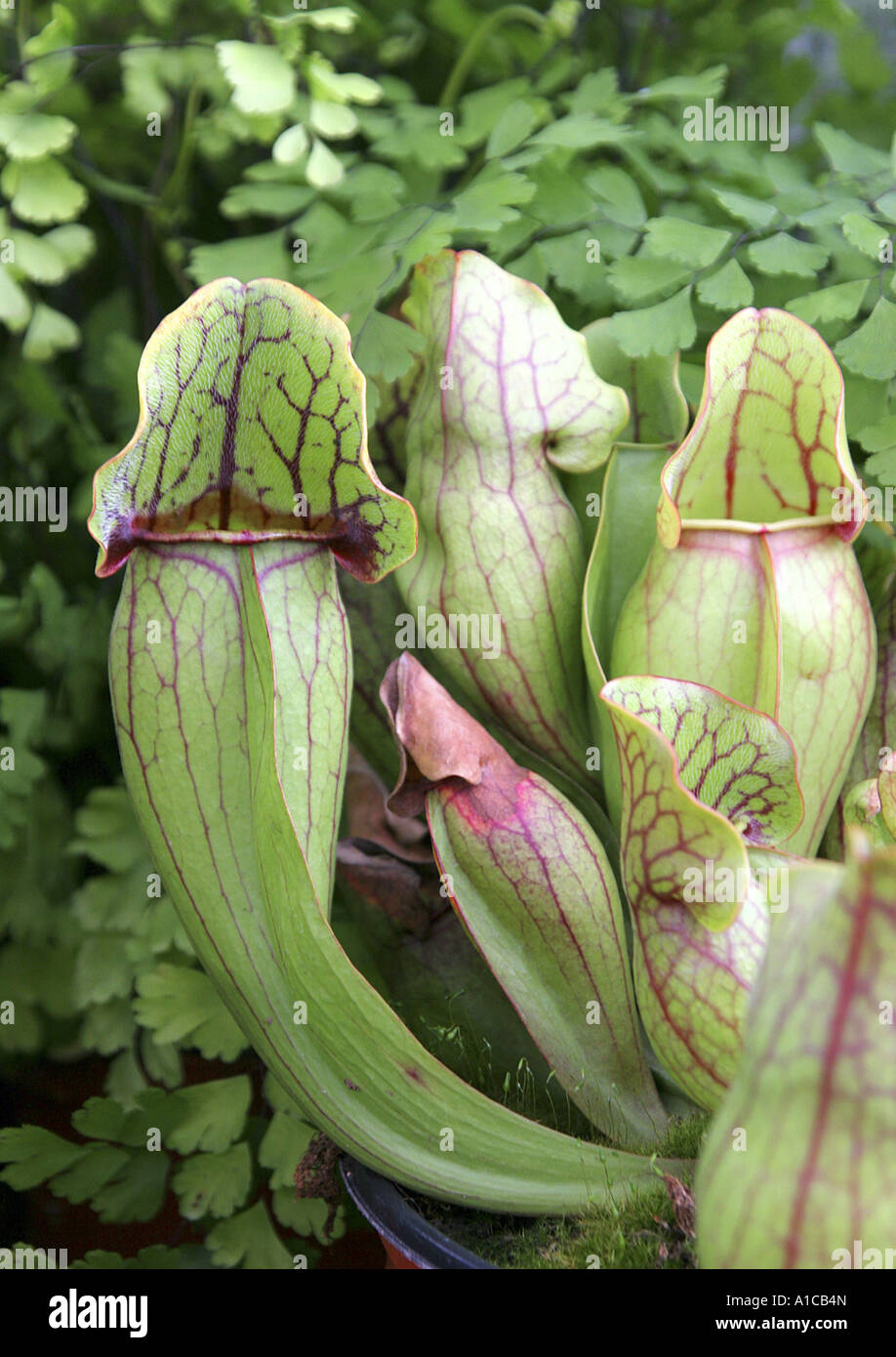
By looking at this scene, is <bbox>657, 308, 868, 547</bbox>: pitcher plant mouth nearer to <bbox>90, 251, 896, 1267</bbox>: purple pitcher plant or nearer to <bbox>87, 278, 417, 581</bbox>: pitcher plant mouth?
<bbox>90, 251, 896, 1267</bbox>: purple pitcher plant

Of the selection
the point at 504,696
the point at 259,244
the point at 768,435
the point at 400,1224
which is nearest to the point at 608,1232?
the point at 400,1224

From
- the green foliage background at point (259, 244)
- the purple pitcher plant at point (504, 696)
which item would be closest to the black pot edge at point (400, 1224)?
the purple pitcher plant at point (504, 696)

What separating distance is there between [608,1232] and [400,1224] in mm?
102

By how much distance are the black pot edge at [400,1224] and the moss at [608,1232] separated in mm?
27

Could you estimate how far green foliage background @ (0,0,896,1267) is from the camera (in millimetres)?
674

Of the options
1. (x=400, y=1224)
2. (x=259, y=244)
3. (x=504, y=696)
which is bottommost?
(x=400, y=1224)

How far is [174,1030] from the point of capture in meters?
0.74

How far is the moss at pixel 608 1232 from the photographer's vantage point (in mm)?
485

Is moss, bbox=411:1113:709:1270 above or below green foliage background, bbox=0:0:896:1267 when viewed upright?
below

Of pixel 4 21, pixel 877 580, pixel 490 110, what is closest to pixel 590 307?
pixel 490 110

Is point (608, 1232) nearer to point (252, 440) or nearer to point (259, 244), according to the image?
point (252, 440)

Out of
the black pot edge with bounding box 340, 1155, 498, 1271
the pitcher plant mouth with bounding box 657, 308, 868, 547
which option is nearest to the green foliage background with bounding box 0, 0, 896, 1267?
the pitcher plant mouth with bounding box 657, 308, 868, 547

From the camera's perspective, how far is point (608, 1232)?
497mm

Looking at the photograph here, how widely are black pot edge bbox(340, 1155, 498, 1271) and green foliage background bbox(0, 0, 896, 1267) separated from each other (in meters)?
0.18
